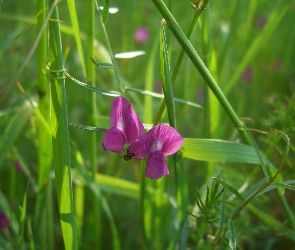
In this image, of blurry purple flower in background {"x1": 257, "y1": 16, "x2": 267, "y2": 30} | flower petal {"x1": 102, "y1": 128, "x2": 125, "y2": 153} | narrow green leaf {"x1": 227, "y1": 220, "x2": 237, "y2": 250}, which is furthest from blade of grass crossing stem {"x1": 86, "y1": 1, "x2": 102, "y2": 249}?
blurry purple flower in background {"x1": 257, "y1": 16, "x2": 267, "y2": 30}

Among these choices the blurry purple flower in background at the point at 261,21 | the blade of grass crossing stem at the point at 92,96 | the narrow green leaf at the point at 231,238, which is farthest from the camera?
the blurry purple flower in background at the point at 261,21

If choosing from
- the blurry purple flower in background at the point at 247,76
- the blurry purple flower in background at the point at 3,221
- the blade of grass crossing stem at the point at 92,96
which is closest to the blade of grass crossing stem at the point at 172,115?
the blade of grass crossing stem at the point at 92,96

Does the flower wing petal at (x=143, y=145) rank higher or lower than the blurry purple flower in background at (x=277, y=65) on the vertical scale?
higher

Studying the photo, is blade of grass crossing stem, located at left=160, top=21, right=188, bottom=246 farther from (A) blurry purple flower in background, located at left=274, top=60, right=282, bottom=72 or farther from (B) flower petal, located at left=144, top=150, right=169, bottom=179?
(A) blurry purple flower in background, located at left=274, top=60, right=282, bottom=72

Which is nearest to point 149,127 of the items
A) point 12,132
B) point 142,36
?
point 12,132

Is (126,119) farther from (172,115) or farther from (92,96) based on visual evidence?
(92,96)

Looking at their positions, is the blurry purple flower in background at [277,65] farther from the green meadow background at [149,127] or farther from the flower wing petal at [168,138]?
the flower wing petal at [168,138]

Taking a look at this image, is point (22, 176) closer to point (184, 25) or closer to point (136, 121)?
point (184, 25)

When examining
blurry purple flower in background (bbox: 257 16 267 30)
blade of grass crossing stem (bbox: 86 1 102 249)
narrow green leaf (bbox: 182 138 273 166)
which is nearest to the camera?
narrow green leaf (bbox: 182 138 273 166)
